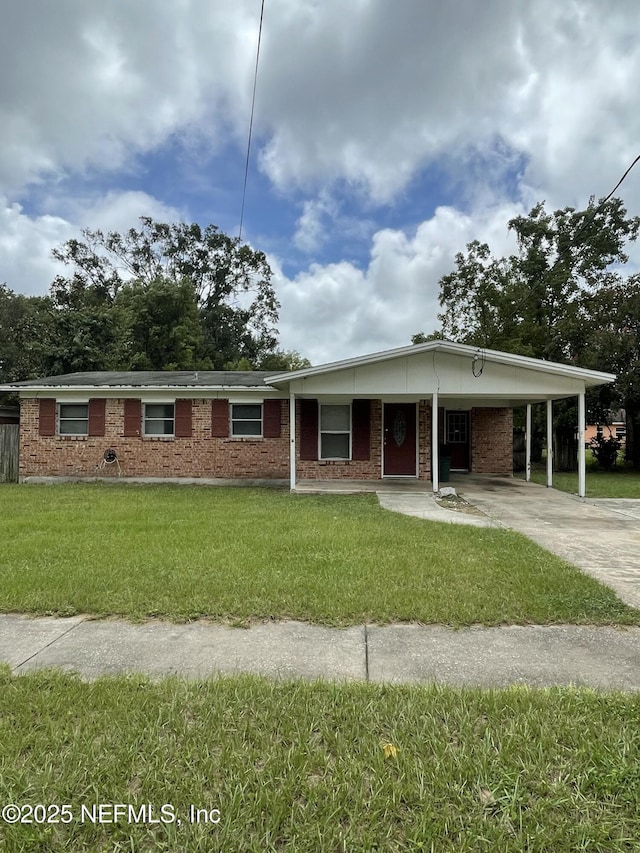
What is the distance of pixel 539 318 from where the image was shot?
2341 centimetres

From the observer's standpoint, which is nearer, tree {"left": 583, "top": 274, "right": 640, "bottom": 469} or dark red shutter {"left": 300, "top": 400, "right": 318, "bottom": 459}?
dark red shutter {"left": 300, "top": 400, "right": 318, "bottom": 459}

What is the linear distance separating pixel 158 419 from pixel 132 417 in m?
0.72

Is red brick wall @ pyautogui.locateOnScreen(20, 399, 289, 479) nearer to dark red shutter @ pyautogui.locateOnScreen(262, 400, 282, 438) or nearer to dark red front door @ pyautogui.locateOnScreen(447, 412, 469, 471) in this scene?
dark red shutter @ pyautogui.locateOnScreen(262, 400, 282, 438)

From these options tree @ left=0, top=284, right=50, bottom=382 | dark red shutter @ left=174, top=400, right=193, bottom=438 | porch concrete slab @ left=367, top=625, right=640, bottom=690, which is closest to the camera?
porch concrete slab @ left=367, top=625, right=640, bottom=690

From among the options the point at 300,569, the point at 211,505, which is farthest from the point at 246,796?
the point at 211,505

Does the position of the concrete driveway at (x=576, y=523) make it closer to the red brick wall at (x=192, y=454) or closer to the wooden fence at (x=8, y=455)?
the red brick wall at (x=192, y=454)

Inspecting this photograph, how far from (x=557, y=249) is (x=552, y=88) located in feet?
56.2

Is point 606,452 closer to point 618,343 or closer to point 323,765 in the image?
point 618,343

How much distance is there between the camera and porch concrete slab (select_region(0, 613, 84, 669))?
3295mm

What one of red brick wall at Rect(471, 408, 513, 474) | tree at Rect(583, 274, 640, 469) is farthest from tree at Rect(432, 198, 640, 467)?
red brick wall at Rect(471, 408, 513, 474)

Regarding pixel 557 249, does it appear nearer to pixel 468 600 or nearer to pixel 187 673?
pixel 468 600

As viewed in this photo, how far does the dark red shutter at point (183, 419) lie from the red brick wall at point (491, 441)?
8706 mm

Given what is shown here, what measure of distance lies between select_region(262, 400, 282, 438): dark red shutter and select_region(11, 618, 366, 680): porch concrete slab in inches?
383

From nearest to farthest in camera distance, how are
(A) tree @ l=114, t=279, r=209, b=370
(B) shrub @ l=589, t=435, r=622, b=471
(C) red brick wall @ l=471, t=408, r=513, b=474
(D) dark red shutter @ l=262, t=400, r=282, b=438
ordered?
(D) dark red shutter @ l=262, t=400, r=282, b=438
(C) red brick wall @ l=471, t=408, r=513, b=474
(B) shrub @ l=589, t=435, r=622, b=471
(A) tree @ l=114, t=279, r=209, b=370
